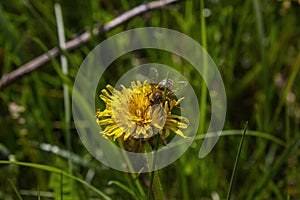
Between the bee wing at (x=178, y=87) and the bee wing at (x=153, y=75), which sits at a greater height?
the bee wing at (x=153, y=75)

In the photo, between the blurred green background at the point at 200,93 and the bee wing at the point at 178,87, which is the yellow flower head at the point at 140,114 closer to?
the bee wing at the point at 178,87

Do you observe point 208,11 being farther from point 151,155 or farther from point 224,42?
point 151,155

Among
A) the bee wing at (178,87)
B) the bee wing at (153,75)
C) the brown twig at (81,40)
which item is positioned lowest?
the bee wing at (178,87)

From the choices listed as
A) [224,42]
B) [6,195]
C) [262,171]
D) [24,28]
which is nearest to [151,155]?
[262,171]

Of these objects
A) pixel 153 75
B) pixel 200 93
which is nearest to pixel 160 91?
pixel 153 75

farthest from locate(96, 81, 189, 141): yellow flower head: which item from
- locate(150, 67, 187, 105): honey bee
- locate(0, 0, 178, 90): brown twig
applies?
locate(0, 0, 178, 90): brown twig

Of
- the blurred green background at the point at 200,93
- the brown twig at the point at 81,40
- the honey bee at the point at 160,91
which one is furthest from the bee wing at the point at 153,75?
the brown twig at the point at 81,40

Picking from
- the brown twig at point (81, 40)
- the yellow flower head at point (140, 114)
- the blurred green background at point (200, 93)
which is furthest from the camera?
→ the brown twig at point (81, 40)
